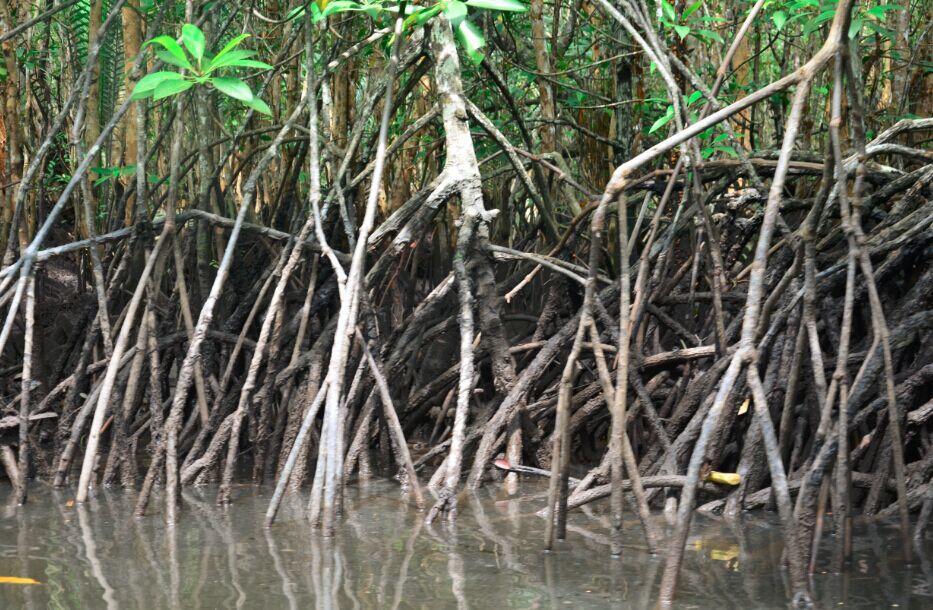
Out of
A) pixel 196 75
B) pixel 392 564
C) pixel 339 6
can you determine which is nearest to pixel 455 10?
pixel 339 6

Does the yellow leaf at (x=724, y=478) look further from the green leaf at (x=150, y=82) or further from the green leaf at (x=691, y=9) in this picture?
the green leaf at (x=150, y=82)

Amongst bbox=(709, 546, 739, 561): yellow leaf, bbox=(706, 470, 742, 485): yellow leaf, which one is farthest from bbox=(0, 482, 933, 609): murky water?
bbox=(706, 470, 742, 485): yellow leaf

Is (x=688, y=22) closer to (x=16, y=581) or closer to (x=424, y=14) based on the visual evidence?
(x=424, y=14)

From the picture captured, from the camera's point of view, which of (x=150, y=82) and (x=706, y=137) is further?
(x=706, y=137)

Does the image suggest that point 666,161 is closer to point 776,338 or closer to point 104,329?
point 776,338

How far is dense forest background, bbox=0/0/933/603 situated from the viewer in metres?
2.57

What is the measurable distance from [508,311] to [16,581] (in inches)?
103

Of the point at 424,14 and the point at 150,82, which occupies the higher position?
the point at 424,14

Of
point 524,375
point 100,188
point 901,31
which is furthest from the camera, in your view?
point 100,188

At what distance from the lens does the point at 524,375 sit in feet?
11.4

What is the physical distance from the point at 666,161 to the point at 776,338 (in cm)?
203

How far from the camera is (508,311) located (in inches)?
183

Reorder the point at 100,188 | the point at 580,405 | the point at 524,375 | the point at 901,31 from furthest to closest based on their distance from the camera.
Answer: the point at 100,188 < the point at 901,31 < the point at 580,405 < the point at 524,375

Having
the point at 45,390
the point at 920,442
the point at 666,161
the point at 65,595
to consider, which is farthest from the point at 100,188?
the point at 920,442
